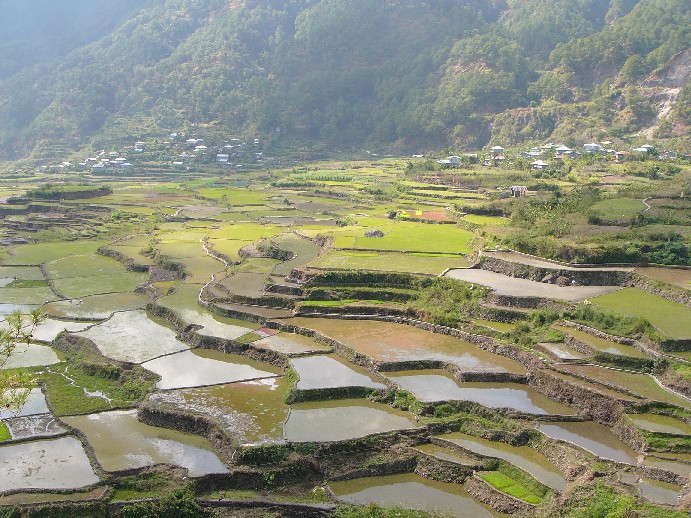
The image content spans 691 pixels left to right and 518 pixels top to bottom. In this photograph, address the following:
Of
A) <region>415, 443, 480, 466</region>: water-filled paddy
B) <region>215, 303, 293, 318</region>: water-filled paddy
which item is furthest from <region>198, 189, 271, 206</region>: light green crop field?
<region>415, 443, 480, 466</region>: water-filled paddy

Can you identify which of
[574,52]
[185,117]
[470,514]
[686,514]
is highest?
[574,52]

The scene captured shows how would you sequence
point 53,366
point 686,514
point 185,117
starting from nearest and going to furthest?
point 686,514 → point 53,366 → point 185,117

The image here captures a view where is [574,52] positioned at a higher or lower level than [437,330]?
higher

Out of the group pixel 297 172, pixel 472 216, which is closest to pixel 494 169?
pixel 472 216

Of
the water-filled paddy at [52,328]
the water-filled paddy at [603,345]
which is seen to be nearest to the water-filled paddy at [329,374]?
the water-filled paddy at [603,345]

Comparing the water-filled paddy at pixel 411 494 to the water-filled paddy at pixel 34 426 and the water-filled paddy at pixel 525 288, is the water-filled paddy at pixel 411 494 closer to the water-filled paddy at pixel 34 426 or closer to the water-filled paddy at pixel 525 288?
the water-filled paddy at pixel 34 426

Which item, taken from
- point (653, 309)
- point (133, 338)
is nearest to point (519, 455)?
point (653, 309)

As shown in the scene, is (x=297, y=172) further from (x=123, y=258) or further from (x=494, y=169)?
(x=123, y=258)
